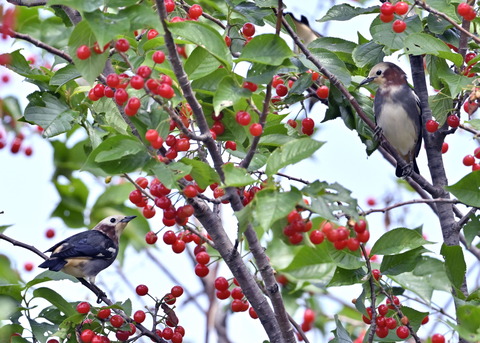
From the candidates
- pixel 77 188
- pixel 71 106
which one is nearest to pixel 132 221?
pixel 77 188

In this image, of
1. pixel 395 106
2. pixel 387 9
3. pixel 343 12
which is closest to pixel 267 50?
pixel 387 9

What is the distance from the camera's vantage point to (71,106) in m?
4.41

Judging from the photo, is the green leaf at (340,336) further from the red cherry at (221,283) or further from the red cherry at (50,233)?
the red cherry at (50,233)

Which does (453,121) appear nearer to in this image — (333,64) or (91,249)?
(333,64)

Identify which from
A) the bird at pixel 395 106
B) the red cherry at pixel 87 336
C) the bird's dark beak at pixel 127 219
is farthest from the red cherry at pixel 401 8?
the bird's dark beak at pixel 127 219

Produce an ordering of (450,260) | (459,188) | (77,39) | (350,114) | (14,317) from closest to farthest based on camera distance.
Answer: (77,39), (459,188), (450,260), (14,317), (350,114)

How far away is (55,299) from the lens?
12.9 feet

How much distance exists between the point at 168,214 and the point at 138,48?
836mm

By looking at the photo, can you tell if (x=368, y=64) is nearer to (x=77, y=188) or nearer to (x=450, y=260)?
(x=450, y=260)

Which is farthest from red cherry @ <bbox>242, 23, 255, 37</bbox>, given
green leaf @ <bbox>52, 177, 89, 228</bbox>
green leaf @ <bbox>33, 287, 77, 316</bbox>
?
green leaf @ <bbox>52, 177, 89, 228</bbox>

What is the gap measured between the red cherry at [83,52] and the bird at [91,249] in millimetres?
2486

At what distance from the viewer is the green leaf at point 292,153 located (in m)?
2.74

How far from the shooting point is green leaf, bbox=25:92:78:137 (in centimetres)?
412

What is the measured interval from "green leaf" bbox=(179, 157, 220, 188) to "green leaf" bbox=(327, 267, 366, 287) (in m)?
0.84
